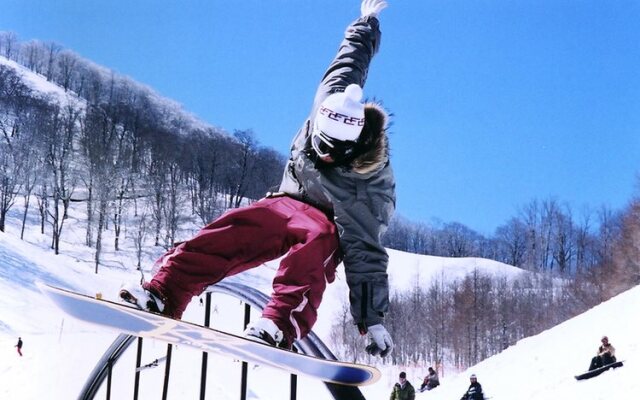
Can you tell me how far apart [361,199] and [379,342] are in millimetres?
463

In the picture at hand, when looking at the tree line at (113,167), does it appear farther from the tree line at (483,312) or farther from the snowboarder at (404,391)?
the snowboarder at (404,391)

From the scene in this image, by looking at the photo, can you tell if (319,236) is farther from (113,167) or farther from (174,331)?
(113,167)

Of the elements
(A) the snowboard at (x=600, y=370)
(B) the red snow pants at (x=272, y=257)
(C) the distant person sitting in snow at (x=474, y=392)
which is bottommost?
(B) the red snow pants at (x=272, y=257)

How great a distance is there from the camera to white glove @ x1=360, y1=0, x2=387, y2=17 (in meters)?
2.92

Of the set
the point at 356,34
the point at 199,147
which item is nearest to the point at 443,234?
the point at 199,147

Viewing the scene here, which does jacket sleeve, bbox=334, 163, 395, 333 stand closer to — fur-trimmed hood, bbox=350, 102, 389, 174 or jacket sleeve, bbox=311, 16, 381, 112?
fur-trimmed hood, bbox=350, 102, 389, 174

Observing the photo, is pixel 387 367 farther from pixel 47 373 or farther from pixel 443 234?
pixel 443 234

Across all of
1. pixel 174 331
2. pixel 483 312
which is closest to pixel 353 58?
pixel 174 331

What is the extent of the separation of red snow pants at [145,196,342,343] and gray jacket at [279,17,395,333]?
0.05 metres

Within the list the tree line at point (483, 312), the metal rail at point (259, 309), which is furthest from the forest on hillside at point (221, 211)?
the metal rail at point (259, 309)

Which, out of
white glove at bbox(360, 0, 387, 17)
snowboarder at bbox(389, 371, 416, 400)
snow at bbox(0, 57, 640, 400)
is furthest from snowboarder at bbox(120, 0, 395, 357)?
snowboarder at bbox(389, 371, 416, 400)

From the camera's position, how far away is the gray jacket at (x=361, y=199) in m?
2.25

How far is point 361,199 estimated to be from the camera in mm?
2311

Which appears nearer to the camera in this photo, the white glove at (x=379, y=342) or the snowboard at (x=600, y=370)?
the white glove at (x=379, y=342)
